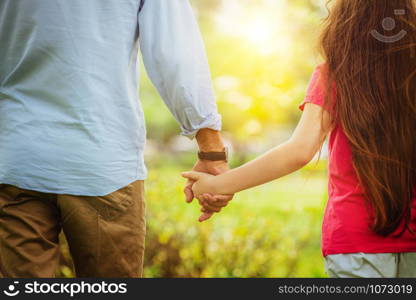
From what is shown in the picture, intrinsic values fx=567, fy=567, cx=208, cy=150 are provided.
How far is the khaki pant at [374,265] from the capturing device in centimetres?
189

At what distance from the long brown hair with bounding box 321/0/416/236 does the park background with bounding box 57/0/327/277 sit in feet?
0.67

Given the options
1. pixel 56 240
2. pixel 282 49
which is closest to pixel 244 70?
pixel 282 49

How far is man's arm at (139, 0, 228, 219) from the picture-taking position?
2.01 meters

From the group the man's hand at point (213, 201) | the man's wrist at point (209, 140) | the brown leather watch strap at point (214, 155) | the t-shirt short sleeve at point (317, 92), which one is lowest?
the man's hand at point (213, 201)

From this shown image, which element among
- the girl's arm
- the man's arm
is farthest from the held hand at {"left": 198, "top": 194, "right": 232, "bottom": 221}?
the man's arm

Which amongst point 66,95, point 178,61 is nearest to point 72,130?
point 66,95

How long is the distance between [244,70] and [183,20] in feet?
10.6

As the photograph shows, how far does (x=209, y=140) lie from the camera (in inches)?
88.6

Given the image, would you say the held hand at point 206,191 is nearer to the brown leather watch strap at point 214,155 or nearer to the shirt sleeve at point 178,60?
the brown leather watch strap at point 214,155

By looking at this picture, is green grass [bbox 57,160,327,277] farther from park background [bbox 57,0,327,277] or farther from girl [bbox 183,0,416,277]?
girl [bbox 183,0,416,277]

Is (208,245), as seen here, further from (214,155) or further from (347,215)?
(347,215)

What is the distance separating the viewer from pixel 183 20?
208cm

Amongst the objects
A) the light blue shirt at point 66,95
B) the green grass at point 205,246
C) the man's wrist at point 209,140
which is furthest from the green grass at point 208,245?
the light blue shirt at point 66,95

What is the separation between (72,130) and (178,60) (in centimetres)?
46
